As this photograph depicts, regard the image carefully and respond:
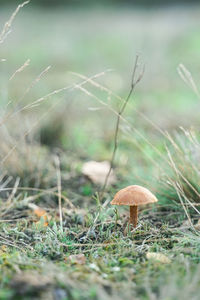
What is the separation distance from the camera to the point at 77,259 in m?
2.15

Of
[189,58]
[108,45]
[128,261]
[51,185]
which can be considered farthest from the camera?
[108,45]

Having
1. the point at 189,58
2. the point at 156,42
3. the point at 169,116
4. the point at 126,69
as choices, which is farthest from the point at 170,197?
the point at 156,42

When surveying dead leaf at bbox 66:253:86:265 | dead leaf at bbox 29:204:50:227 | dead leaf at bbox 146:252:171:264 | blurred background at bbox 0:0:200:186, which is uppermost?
blurred background at bbox 0:0:200:186

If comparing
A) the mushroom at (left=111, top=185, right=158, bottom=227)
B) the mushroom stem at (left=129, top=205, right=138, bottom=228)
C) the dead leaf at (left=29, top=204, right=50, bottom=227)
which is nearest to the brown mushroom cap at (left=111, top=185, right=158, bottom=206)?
the mushroom at (left=111, top=185, right=158, bottom=227)

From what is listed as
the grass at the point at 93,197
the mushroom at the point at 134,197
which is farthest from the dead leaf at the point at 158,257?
the mushroom at the point at 134,197

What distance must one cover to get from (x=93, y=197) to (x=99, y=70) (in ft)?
19.2

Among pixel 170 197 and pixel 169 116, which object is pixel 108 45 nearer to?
pixel 169 116

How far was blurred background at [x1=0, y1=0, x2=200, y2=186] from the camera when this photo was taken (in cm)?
457

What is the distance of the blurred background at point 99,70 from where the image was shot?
15.0 feet

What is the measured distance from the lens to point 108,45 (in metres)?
11.9

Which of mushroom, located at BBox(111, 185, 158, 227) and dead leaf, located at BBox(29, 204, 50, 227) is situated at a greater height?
mushroom, located at BBox(111, 185, 158, 227)

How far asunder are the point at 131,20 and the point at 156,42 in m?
4.11

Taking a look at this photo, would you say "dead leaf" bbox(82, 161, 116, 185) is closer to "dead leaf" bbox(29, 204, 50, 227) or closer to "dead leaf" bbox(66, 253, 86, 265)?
Answer: "dead leaf" bbox(29, 204, 50, 227)

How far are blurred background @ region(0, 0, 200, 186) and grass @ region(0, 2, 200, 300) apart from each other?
0.04 metres
